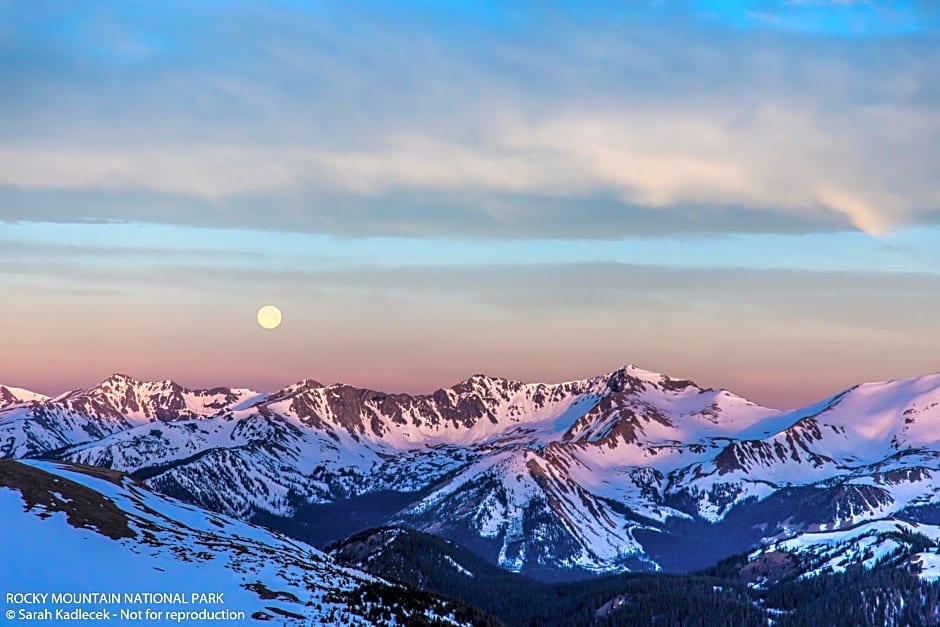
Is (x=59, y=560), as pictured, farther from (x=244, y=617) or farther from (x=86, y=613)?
(x=244, y=617)

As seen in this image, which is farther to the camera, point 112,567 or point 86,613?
point 112,567

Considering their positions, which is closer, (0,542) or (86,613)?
(86,613)

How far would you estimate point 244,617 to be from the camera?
191 meters

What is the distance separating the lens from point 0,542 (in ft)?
649

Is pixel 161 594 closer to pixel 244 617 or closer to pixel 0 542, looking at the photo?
pixel 244 617

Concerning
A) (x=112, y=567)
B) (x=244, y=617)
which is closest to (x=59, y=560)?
(x=112, y=567)

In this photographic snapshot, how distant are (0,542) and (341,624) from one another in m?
66.5

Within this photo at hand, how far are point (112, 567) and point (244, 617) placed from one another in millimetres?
29226

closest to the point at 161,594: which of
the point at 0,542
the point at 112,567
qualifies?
the point at 112,567

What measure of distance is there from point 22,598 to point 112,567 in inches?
786

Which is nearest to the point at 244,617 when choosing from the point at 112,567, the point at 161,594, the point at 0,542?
the point at 161,594

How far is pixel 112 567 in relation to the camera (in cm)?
19962

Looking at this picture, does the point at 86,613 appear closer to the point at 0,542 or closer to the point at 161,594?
the point at 161,594

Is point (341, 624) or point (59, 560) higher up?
point (59, 560)
